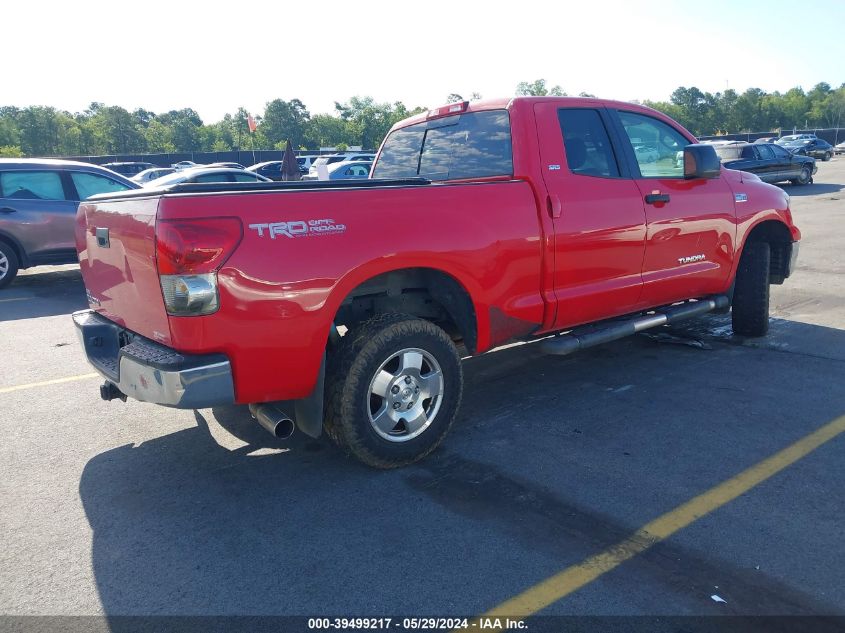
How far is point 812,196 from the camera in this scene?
2119 centimetres

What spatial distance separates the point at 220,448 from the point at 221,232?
5.75 ft

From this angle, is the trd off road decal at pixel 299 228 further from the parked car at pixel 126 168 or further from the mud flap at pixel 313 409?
the parked car at pixel 126 168

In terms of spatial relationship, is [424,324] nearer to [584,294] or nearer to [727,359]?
[584,294]

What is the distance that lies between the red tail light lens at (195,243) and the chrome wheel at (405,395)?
1.10 metres

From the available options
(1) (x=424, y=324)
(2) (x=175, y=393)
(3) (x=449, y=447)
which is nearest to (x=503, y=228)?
(1) (x=424, y=324)

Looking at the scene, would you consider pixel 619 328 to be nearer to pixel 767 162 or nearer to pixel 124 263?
pixel 124 263

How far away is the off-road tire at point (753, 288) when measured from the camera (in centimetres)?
623

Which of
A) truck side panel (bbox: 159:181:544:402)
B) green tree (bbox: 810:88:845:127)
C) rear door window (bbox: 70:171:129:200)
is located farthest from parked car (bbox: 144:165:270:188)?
green tree (bbox: 810:88:845:127)

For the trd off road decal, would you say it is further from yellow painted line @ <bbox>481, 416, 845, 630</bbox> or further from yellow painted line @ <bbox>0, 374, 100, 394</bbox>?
yellow painted line @ <bbox>0, 374, 100, 394</bbox>

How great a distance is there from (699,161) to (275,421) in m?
3.77

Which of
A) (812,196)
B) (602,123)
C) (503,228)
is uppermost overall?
(602,123)

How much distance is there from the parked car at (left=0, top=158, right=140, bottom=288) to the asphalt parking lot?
533 cm

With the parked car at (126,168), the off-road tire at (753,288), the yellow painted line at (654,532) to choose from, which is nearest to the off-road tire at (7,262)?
the off-road tire at (753,288)

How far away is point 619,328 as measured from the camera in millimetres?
4953
